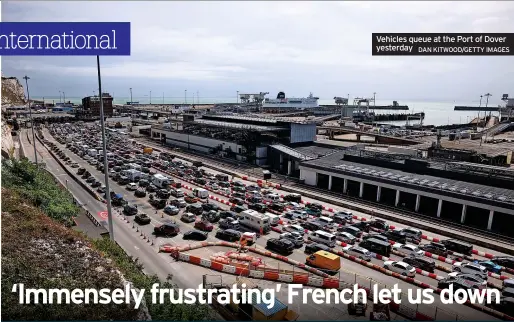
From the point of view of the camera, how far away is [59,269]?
15305 mm

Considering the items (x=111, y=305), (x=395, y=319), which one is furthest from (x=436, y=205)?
(x=111, y=305)

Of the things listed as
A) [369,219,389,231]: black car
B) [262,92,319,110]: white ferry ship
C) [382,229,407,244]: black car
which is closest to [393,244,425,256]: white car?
[382,229,407,244]: black car

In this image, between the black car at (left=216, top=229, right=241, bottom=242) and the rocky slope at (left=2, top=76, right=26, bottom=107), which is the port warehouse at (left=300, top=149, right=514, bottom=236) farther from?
the rocky slope at (left=2, top=76, right=26, bottom=107)

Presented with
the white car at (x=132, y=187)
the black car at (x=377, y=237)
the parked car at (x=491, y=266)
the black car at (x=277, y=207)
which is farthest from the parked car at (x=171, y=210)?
the parked car at (x=491, y=266)

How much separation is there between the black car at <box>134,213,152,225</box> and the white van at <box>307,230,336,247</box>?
15.5 meters

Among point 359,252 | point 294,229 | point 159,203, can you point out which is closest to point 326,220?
point 294,229

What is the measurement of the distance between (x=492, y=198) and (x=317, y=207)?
16.5 meters

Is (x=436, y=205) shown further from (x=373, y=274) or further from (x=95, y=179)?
(x=95, y=179)

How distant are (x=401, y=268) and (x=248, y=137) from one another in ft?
139

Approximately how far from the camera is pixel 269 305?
16.7 meters

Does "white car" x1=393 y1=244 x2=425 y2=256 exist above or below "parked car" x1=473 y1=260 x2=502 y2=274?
above

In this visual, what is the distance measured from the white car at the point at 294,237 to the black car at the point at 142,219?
1318cm

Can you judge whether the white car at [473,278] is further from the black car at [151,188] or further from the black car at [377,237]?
the black car at [151,188]

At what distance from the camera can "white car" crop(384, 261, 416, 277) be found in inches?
898
